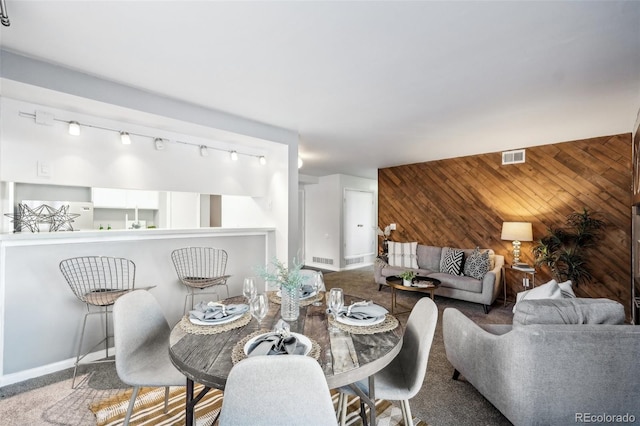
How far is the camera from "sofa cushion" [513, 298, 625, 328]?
1798mm

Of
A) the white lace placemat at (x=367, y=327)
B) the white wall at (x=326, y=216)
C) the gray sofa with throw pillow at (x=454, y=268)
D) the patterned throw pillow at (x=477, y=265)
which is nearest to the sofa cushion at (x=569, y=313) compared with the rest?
the white lace placemat at (x=367, y=327)

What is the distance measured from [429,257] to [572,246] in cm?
199

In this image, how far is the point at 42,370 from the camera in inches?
97.5

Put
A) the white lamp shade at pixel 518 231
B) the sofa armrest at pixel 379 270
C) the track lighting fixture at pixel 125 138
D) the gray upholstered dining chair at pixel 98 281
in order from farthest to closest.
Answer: the sofa armrest at pixel 379 270, the white lamp shade at pixel 518 231, the track lighting fixture at pixel 125 138, the gray upholstered dining chair at pixel 98 281

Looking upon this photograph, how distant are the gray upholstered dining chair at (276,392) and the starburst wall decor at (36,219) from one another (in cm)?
296

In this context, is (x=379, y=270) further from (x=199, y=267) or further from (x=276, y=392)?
(x=276, y=392)

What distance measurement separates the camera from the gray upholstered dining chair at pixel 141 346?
60.7 inches

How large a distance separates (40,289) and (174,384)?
6.13ft

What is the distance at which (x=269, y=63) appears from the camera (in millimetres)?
2213

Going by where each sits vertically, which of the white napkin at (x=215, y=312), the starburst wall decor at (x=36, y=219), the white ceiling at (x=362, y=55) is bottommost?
the white napkin at (x=215, y=312)

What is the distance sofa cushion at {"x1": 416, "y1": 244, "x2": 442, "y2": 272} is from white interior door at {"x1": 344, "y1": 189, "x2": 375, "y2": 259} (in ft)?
7.83

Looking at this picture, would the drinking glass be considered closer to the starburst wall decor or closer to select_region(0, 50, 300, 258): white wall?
select_region(0, 50, 300, 258): white wall

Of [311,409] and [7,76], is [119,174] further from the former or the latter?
[311,409]

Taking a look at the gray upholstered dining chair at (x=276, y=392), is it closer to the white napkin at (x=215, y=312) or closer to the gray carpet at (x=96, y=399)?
the white napkin at (x=215, y=312)
